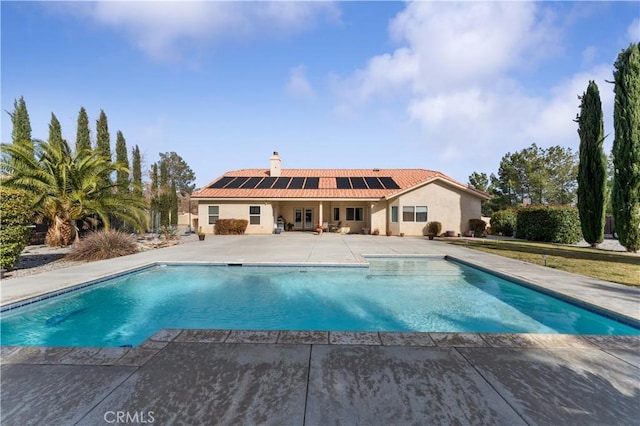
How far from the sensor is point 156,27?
11523 mm

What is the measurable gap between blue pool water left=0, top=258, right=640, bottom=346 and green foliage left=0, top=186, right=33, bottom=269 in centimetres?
302

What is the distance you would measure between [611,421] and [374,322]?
3970 millimetres

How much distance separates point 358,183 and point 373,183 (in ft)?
4.43

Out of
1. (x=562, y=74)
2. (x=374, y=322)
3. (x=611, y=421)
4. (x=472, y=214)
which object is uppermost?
(x=562, y=74)

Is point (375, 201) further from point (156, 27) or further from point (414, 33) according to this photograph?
point (156, 27)

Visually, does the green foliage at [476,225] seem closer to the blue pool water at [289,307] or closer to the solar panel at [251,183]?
the blue pool water at [289,307]

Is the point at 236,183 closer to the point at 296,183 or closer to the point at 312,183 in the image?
the point at 296,183

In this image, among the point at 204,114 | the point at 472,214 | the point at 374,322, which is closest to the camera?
the point at 374,322

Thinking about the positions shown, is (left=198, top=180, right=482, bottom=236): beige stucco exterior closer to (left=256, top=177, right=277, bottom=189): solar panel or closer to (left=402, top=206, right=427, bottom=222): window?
(left=402, top=206, right=427, bottom=222): window

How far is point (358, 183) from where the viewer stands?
25781 millimetres

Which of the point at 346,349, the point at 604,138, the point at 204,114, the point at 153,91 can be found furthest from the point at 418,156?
the point at 346,349

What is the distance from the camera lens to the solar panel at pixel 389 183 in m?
24.5

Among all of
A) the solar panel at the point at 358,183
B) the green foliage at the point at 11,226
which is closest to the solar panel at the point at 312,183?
the solar panel at the point at 358,183

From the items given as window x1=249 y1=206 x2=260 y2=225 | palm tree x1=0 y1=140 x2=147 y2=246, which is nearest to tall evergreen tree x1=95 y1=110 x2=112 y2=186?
palm tree x1=0 y1=140 x2=147 y2=246
